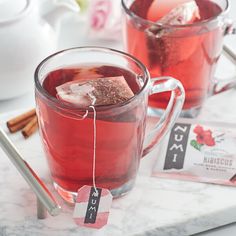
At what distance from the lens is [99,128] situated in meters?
1.01

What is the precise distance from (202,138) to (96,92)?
0.25 metres

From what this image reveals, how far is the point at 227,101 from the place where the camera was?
1.33 m

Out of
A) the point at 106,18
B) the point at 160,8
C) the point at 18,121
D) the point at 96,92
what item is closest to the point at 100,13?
the point at 106,18

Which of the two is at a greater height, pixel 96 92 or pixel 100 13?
pixel 96 92

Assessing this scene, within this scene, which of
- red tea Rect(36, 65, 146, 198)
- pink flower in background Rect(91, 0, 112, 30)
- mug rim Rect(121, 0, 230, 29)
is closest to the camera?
red tea Rect(36, 65, 146, 198)

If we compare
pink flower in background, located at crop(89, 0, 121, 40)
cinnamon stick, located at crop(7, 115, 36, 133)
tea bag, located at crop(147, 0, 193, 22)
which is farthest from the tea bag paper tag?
pink flower in background, located at crop(89, 0, 121, 40)

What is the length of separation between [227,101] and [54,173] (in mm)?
372

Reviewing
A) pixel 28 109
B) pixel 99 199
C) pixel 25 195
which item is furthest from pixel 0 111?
pixel 99 199

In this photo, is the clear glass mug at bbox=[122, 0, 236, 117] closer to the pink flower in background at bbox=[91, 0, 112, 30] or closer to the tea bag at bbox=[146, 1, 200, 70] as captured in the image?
the tea bag at bbox=[146, 1, 200, 70]

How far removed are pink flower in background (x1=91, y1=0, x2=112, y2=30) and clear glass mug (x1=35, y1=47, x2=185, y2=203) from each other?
370 millimetres

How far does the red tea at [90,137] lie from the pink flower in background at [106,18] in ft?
1.25

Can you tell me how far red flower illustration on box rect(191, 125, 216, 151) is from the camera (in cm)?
121

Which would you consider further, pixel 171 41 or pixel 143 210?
pixel 171 41

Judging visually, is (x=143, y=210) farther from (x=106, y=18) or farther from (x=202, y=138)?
(x=106, y=18)
